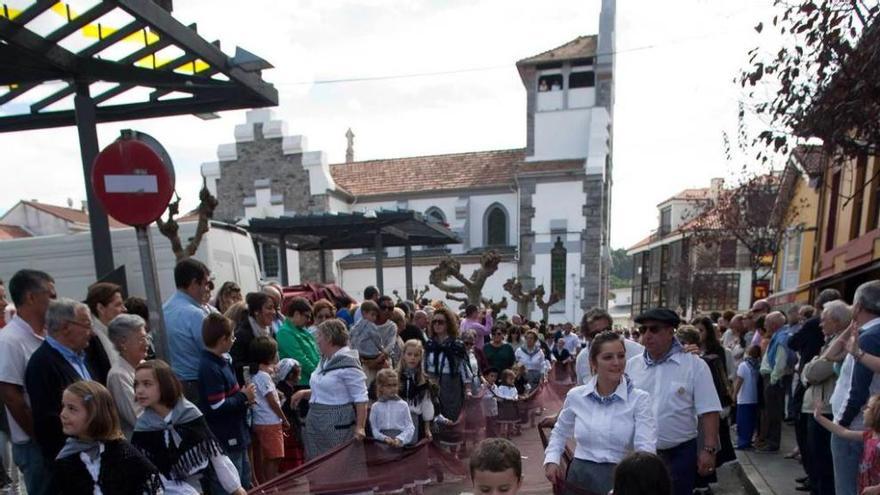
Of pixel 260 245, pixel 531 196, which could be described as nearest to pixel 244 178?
pixel 260 245

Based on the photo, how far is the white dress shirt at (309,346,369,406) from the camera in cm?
417

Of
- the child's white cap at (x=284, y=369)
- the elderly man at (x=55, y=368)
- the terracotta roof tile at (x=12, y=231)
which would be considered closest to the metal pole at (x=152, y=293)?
the elderly man at (x=55, y=368)

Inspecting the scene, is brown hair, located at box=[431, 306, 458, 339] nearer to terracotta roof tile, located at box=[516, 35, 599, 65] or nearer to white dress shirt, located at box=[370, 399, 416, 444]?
white dress shirt, located at box=[370, 399, 416, 444]

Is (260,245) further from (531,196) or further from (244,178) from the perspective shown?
(531,196)

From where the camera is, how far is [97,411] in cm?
245

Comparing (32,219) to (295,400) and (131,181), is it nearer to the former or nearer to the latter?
(295,400)

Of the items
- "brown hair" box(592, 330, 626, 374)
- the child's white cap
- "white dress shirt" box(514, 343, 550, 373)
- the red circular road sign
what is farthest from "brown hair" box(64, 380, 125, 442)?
"white dress shirt" box(514, 343, 550, 373)

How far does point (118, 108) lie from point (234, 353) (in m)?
3.26

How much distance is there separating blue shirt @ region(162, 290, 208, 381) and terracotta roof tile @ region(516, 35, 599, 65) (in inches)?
1239

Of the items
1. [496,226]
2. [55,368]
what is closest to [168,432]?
[55,368]

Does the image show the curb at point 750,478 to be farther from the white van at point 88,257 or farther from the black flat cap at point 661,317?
the white van at point 88,257

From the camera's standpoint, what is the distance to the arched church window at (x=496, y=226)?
108 ft

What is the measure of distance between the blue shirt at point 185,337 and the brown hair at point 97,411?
1.43 m

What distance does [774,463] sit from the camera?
19.4 feet
